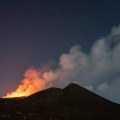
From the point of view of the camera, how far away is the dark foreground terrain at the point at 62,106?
198 feet

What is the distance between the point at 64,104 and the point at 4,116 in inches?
1138

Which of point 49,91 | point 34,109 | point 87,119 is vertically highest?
point 49,91

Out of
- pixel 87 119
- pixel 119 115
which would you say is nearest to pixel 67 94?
pixel 119 115

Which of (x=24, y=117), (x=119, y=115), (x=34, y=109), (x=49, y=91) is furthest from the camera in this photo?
(x=49, y=91)

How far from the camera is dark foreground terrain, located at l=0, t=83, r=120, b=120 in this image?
60312 millimetres

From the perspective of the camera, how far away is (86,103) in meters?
84.1

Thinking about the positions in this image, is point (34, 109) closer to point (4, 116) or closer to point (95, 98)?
point (4, 116)

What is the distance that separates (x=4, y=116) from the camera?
56.3 meters

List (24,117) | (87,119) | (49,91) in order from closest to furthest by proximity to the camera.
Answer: (24,117), (87,119), (49,91)

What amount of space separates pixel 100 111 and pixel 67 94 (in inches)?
754

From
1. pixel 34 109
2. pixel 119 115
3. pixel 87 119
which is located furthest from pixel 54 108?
pixel 119 115

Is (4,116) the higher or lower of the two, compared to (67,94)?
lower

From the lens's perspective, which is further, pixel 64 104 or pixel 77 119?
pixel 64 104

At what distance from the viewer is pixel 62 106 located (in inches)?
2992
